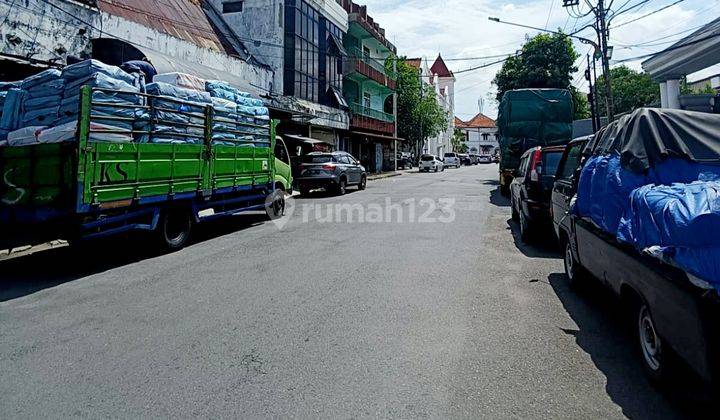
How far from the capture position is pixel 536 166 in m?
8.58

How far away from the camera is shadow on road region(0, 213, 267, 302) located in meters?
6.22

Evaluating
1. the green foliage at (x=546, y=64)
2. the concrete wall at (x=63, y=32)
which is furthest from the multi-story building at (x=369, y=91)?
the concrete wall at (x=63, y=32)

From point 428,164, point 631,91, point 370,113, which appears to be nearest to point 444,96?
point 631,91

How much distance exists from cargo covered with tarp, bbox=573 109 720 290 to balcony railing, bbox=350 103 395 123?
92.9ft

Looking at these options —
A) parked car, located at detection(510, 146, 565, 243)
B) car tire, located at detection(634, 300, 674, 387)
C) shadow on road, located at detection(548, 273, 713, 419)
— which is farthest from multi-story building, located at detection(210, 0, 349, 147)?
car tire, located at detection(634, 300, 674, 387)

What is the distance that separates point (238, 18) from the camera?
2405 centimetres

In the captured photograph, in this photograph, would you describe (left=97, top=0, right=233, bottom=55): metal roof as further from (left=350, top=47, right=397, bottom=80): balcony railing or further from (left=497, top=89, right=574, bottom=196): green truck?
(left=497, top=89, right=574, bottom=196): green truck

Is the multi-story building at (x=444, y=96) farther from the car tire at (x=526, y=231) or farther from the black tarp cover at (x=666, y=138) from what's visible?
the black tarp cover at (x=666, y=138)

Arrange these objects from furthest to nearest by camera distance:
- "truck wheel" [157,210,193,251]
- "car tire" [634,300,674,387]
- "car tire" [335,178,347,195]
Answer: "car tire" [335,178,347,195]
"truck wheel" [157,210,193,251]
"car tire" [634,300,674,387]

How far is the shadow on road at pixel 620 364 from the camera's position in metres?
2.94

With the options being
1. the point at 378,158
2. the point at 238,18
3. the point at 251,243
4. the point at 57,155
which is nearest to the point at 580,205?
the point at 251,243

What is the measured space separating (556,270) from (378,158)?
34.1 m

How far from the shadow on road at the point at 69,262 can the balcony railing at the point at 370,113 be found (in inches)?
925

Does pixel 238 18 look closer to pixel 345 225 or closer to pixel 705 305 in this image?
pixel 345 225
